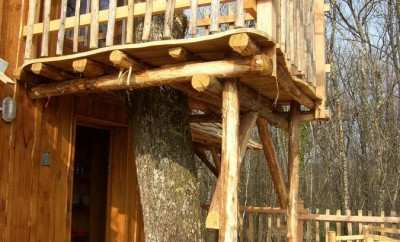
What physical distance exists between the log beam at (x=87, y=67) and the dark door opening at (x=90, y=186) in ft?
11.6

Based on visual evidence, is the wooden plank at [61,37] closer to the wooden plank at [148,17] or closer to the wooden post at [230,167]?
the wooden plank at [148,17]

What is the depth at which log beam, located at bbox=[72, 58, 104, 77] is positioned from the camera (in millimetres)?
4867

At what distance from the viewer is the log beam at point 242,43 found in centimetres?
396

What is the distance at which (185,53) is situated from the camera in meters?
4.39

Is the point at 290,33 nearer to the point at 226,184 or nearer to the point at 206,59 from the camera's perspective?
the point at 206,59

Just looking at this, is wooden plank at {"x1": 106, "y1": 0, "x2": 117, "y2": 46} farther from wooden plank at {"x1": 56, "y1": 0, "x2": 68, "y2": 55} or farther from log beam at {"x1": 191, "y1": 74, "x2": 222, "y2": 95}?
log beam at {"x1": 191, "y1": 74, "x2": 222, "y2": 95}

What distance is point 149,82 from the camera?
4.78 m

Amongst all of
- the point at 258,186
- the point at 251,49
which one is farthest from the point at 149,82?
the point at 258,186

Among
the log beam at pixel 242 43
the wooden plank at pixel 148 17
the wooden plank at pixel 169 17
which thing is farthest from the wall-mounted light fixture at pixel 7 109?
the log beam at pixel 242 43

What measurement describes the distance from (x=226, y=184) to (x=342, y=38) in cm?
1317

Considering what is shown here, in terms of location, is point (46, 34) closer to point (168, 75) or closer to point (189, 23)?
point (168, 75)

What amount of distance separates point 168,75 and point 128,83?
0.45 metres

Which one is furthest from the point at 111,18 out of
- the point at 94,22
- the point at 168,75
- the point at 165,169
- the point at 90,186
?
the point at 90,186

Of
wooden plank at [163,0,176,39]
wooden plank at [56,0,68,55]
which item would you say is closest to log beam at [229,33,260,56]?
wooden plank at [163,0,176,39]
